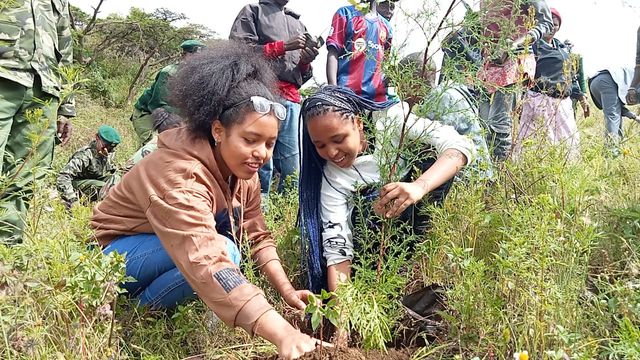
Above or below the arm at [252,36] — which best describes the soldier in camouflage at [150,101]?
below

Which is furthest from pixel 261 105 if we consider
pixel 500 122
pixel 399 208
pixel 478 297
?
pixel 500 122

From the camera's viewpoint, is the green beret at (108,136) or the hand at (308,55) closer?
the hand at (308,55)

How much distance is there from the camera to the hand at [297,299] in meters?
2.48

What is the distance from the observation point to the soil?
1795 mm

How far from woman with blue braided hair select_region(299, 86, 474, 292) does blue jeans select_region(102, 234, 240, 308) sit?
45cm

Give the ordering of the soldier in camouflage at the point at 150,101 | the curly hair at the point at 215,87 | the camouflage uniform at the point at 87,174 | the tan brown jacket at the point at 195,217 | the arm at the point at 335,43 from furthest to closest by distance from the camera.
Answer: the camouflage uniform at the point at 87,174 → the soldier in camouflage at the point at 150,101 → the arm at the point at 335,43 → the curly hair at the point at 215,87 → the tan brown jacket at the point at 195,217

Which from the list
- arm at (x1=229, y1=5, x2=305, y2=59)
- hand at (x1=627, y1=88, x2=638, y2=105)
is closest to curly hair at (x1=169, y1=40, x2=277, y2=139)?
arm at (x1=229, y1=5, x2=305, y2=59)

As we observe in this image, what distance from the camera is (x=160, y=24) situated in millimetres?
18062

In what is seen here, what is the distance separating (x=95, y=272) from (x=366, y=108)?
141 centimetres

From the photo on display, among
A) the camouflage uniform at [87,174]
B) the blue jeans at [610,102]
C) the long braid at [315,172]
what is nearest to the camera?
the long braid at [315,172]

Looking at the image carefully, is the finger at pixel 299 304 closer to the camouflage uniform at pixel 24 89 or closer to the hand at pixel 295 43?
the camouflage uniform at pixel 24 89

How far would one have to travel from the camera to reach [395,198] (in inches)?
89.0

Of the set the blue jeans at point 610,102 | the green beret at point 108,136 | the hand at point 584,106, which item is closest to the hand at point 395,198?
the blue jeans at point 610,102

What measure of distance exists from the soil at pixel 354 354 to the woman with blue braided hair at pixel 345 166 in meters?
0.43
